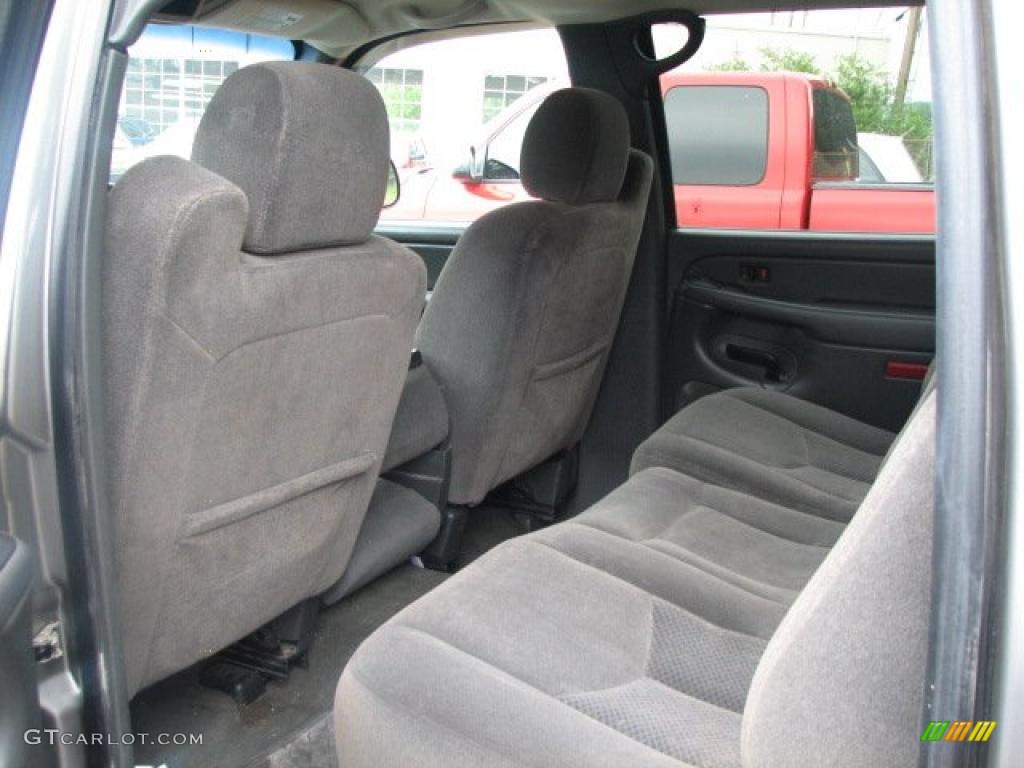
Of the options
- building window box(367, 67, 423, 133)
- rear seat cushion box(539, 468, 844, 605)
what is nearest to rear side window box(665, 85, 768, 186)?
building window box(367, 67, 423, 133)

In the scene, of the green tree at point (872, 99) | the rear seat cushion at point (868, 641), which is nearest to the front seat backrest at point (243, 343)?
the rear seat cushion at point (868, 641)

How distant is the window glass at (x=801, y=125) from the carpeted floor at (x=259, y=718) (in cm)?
168

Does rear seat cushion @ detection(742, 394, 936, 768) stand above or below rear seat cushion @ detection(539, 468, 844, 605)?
above

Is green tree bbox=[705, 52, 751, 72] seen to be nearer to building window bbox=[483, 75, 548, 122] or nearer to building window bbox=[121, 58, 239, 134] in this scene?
building window bbox=[483, 75, 548, 122]

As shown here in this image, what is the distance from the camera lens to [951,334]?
0.93 meters

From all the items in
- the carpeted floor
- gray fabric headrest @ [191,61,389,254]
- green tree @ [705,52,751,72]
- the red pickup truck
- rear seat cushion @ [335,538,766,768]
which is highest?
green tree @ [705,52,751,72]

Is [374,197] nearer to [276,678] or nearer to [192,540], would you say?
[192,540]

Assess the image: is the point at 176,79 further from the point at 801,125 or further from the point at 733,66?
the point at 801,125

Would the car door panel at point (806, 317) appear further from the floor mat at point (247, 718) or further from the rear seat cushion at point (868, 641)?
the rear seat cushion at point (868, 641)

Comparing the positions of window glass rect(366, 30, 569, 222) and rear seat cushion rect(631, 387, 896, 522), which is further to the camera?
window glass rect(366, 30, 569, 222)

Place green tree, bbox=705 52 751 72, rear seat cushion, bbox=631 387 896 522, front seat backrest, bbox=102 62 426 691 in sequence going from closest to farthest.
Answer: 1. front seat backrest, bbox=102 62 426 691
2. rear seat cushion, bbox=631 387 896 522
3. green tree, bbox=705 52 751 72

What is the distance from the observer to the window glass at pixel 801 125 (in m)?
2.87

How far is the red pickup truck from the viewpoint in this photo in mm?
3717

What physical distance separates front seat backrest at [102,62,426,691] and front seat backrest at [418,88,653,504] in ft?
1.70
